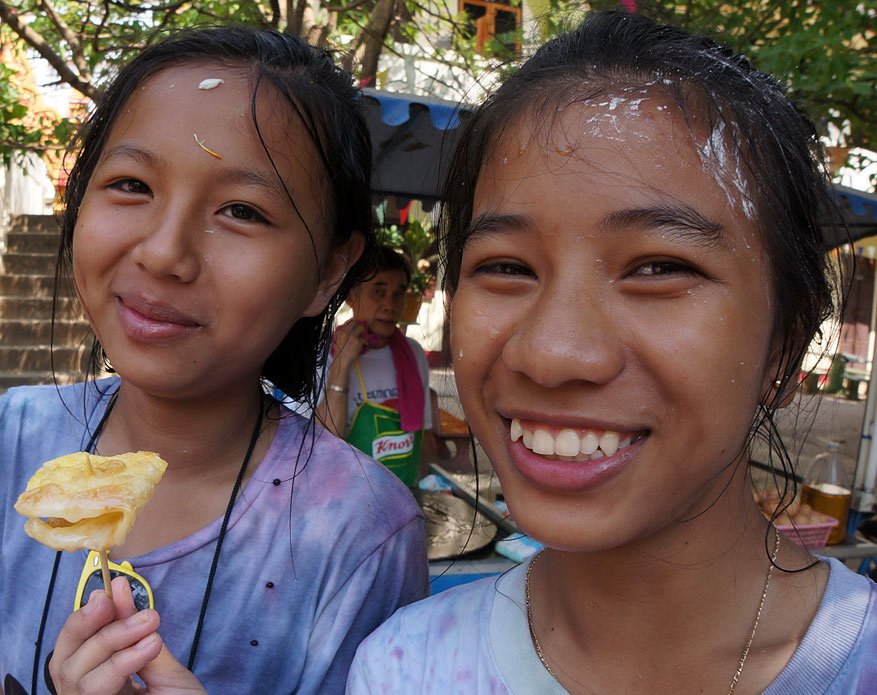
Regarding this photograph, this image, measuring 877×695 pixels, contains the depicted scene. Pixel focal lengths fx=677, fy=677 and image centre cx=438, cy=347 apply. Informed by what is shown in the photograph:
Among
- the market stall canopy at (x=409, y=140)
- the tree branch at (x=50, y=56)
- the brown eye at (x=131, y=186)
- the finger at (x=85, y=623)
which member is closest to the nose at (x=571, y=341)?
the finger at (x=85, y=623)

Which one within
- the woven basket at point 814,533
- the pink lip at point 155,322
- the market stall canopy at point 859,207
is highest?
the market stall canopy at point 859,207

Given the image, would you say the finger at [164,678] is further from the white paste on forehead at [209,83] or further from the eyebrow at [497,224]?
the white paste on forehead at [209,83]

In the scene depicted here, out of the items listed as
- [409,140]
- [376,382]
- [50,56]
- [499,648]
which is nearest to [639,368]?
[499,648]

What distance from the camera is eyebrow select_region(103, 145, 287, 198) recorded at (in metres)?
1.34

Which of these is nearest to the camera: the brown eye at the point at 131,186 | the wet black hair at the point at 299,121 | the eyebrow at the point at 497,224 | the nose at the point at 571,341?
the nose at the point at 571,341

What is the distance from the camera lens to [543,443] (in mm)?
1035

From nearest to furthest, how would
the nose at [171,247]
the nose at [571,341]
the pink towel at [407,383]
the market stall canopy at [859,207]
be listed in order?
1. the nose at [571,341]
2. the nose at [171,247]
3. the market stall canopy at [859,207]
4. the pink towel at [407,383]

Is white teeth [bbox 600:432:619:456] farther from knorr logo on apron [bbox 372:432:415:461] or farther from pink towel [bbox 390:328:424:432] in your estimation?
pink towel [bbox 390:328:424:432]

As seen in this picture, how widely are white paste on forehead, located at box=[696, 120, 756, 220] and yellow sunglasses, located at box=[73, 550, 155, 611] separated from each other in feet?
4.35

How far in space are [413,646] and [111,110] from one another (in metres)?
1.35

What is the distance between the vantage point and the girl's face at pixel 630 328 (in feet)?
3.22

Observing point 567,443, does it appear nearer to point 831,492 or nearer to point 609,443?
point 609,443

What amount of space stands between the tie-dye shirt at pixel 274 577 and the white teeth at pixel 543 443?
0.57 m

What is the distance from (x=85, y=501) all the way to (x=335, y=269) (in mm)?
757
